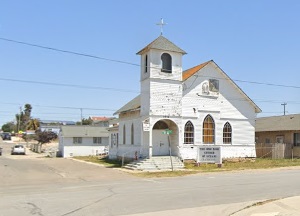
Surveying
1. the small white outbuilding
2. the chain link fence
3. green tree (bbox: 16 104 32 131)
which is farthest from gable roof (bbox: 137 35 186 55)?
green tree (bbox: 16 104 32 131)

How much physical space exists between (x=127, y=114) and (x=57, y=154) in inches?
921

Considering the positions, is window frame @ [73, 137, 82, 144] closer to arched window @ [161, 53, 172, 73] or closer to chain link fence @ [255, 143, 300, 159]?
chain link fence @ [255, 143, 300, 159]

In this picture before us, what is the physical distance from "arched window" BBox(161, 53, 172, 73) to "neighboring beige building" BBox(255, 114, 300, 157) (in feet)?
53.2

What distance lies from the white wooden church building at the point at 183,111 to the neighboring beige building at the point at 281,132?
667cm

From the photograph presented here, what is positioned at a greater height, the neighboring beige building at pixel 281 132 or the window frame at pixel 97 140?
the neighboring beige building at pixel 281 132

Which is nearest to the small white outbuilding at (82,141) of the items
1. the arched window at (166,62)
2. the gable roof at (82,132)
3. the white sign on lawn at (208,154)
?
the gable roof at (82,132)

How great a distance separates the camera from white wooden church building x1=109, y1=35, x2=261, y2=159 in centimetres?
3184

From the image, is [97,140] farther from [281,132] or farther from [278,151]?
[278,151]

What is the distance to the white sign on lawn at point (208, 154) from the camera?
31359 mm

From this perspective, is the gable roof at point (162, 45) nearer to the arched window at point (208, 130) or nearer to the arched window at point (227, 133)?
the arched window at point (208, 130)

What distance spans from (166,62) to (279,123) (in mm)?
19075

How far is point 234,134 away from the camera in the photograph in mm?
35562

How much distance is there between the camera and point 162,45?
32500 mm

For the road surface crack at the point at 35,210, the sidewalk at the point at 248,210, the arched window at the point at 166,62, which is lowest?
the road surface crack at the point at 35,210
